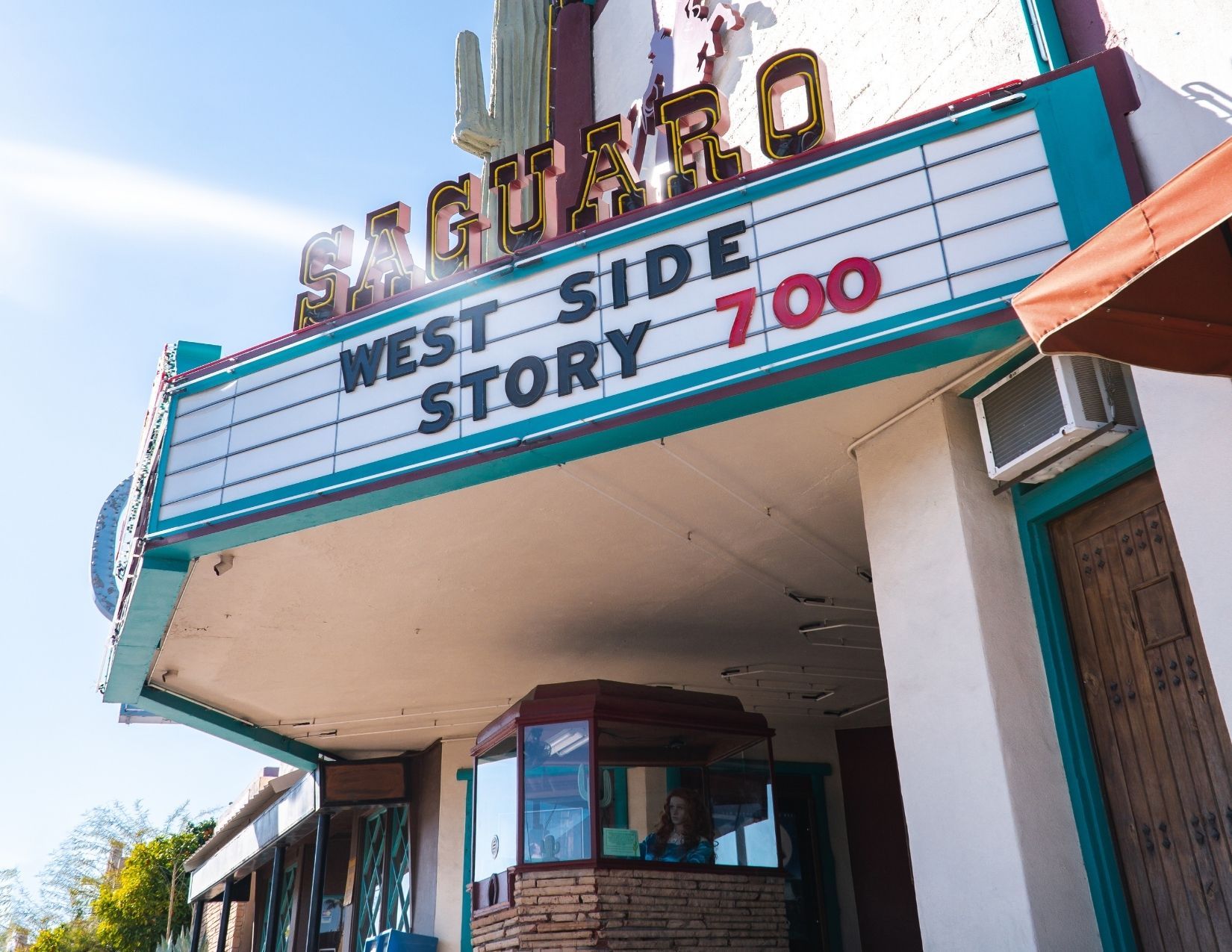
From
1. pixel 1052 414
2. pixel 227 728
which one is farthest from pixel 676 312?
pixel 227 728

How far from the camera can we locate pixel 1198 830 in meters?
5.06

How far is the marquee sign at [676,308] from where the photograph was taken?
5504 mm

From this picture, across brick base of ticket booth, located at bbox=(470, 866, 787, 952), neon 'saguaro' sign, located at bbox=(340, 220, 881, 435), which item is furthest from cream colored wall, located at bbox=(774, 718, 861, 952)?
neon 'saguaro' sign, located at bbox=(340, 220, 881, 435)

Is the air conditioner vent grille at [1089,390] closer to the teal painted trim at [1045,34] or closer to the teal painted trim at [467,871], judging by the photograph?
the teal painted trim at [1045,34]

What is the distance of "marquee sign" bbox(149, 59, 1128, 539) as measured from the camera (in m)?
5.50

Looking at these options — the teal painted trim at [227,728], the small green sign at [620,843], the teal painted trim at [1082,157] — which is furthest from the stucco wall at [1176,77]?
the teal painted trim at [227,728]

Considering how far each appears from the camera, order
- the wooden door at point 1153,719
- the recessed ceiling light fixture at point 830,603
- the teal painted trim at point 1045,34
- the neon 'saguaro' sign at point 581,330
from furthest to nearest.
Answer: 1. the recessed ceiling light fixture at point 830,603
2. the teal painted trim at point 1045,34
3. the neon 'saguaro' sign at point 581,330
4. the wooden door at point 1153,719

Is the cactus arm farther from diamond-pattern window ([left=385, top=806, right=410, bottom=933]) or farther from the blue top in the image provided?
the blue top

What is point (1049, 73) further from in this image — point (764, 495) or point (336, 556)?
point (336, 556)

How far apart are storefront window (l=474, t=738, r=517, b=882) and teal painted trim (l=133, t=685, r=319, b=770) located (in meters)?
3.24

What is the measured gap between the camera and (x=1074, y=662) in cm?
582

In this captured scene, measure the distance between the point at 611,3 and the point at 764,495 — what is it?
6.89 meters

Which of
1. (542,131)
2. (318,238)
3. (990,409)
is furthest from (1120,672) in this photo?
(542,131)

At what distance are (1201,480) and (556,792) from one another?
4.84 meters
